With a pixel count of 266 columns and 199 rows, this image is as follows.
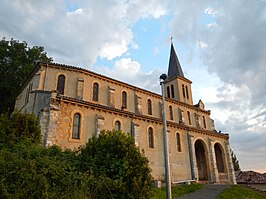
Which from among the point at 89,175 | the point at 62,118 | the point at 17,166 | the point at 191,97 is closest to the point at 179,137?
the point at 191,97

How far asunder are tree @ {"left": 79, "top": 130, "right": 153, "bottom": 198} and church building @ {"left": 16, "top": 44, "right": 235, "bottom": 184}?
331 inches

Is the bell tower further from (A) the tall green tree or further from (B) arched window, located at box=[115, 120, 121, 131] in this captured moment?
(A) the tall green tree

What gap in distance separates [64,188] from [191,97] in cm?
3216

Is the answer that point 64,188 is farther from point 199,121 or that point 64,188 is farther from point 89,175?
point 199,121

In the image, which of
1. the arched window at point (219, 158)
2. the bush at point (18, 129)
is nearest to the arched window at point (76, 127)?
the bush at point (18, 129)

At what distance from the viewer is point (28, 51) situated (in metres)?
31.6

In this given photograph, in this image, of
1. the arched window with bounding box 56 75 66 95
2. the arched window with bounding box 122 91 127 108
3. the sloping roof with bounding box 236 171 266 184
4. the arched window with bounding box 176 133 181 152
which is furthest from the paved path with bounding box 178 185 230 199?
the sloping roof with bounding box 236 171 266 184

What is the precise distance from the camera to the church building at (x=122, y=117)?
1927cm

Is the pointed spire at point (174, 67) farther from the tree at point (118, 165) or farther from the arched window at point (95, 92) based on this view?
the tree at point (118, 165)

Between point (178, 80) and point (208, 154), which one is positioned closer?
point (208, 154)

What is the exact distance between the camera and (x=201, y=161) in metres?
32.0

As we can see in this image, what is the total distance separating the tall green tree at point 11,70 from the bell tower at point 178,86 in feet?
72.6

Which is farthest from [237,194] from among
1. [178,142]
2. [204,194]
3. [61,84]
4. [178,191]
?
[61,84]

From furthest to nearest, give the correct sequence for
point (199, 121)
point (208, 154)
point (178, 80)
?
point (178, 80)
point (199, 121)
point (208, 154)
